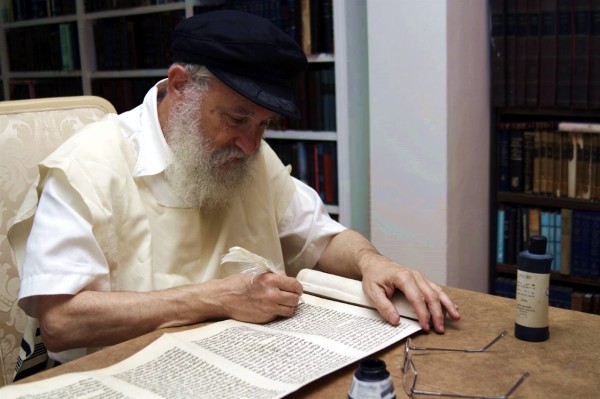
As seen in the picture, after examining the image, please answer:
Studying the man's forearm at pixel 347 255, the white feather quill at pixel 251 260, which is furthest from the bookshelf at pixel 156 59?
the white feather quill at pixel 251 260

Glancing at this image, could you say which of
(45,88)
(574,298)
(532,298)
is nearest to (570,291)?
(574,298)

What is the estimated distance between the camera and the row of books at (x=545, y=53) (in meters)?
2.49

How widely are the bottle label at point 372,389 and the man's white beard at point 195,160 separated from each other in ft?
2.19

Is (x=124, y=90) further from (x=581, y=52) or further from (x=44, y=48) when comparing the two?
(x=581, y=52)

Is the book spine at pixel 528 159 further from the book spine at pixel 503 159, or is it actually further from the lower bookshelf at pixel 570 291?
the lower bookshelf at pixel 570 291

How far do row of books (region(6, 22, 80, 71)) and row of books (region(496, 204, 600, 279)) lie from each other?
98.3 inches

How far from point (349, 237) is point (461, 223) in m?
1.22

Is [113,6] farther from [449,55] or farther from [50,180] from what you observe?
[50,180]

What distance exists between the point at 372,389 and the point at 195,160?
71 centimetres

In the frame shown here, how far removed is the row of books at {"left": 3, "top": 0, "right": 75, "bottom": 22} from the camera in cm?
382

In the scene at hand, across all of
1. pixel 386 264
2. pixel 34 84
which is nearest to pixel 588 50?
pixel 386 264

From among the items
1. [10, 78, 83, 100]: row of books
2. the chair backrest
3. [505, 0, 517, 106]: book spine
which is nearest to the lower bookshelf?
[505, 0, 517, 106]: book spine

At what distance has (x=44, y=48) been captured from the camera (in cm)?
395

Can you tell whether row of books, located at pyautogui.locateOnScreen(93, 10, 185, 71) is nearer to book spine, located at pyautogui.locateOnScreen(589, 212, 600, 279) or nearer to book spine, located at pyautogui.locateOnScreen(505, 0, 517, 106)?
book spine, located at pyautogui.locateOnScreen(505, 0, 517, 106)
